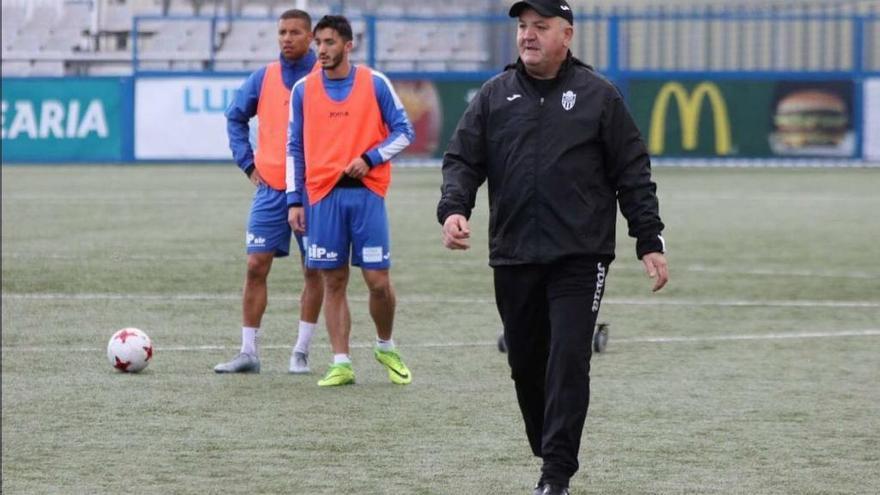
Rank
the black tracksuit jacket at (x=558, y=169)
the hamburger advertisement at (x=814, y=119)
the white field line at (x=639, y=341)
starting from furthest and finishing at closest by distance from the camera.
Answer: the hamburger advertisement at (x=814, y=119), the white field line at (x=639, y=341), the black tracksuit jacket at (x=558, y=169)

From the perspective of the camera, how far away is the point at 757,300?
14594 mm

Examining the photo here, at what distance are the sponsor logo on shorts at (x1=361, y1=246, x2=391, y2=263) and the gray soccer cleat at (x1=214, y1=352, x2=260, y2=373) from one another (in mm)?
1059

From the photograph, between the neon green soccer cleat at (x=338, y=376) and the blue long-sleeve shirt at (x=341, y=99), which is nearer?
the blue long-sleeve shirt at (x=341, y=99)

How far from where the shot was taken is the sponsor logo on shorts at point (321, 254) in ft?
32.9

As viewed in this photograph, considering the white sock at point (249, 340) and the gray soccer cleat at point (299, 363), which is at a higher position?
the white sock at point (249, 340)

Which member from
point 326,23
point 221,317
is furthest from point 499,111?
point 221,317

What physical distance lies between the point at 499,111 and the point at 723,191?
2139cm

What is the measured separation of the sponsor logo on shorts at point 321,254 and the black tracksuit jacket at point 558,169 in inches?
121

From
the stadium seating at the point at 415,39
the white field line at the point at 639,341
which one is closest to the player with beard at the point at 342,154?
the white field line at the point at 639,341

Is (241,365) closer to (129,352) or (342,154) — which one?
(129,352)

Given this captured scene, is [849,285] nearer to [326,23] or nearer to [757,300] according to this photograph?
[757,300]

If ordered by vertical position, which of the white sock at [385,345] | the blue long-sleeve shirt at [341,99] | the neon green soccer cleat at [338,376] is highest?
the blue long-sleeve shirt at [341,99]

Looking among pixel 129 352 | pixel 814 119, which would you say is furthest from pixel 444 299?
pixel 814 119

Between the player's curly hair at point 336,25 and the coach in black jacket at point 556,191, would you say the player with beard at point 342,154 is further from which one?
the coach in black jacket at point 556,191
